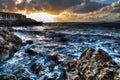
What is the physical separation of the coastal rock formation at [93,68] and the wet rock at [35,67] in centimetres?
168

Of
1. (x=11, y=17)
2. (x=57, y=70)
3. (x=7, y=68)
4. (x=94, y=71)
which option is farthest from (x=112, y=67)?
(x=11, y=17)

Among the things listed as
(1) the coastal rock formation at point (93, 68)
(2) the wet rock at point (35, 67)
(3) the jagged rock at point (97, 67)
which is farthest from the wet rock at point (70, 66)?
(2) the wet rock at point (35, 67)

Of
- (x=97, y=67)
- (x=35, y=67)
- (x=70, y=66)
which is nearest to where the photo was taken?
(x=97, y=67)

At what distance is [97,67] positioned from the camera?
33.2 feet

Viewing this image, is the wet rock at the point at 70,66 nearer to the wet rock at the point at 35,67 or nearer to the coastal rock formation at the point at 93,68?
the coastal rock formation at the point at 93,68

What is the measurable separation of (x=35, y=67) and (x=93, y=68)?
4.74 metres

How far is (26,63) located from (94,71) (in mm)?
6337

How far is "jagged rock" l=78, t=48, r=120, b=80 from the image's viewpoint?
→ 9.01 metres

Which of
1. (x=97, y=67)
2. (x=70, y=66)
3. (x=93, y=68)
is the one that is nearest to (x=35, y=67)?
(x=70, y=66)

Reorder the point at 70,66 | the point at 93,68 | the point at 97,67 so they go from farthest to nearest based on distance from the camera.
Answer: the point at 70,66 → the point at 93,68 → the point at 97,67

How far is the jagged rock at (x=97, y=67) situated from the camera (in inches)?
355

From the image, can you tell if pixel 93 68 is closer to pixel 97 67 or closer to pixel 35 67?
pixel 97 67

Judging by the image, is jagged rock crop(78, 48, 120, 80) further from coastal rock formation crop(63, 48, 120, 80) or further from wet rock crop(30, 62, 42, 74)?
wet rock crop(30, 62, 42, 74)

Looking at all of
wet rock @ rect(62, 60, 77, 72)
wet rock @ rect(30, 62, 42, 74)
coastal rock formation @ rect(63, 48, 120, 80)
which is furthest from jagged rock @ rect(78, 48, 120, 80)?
wet rock @ rect(30, 62, 42, 74)
